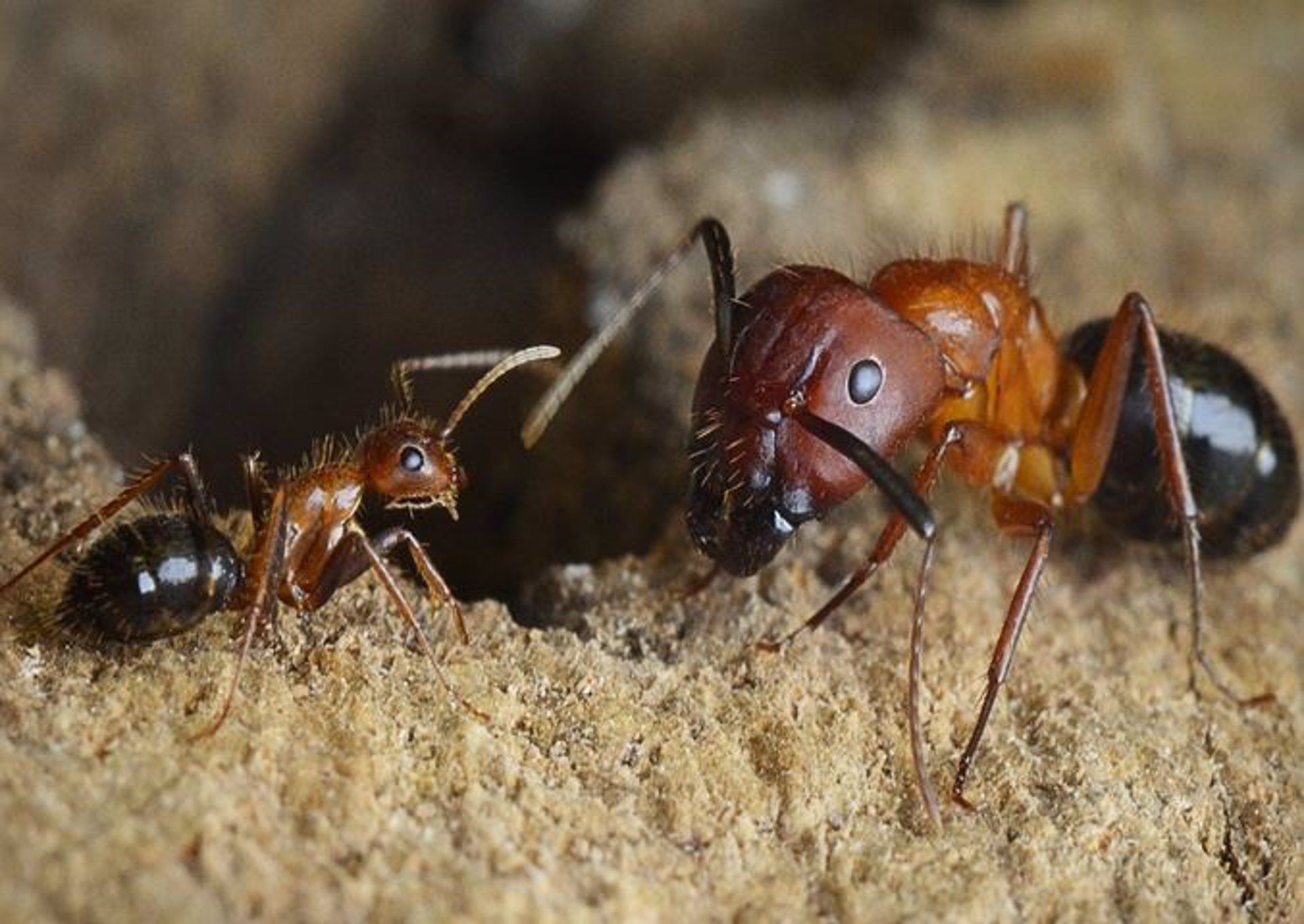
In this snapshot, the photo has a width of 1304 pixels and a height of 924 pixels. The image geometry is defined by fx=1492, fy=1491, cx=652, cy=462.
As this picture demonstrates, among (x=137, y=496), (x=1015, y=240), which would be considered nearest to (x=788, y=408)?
(x=1015, y=240)

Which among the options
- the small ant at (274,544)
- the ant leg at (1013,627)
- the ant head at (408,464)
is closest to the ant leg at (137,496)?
the small ant at (274,544)

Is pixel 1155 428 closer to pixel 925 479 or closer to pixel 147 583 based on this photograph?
pixel 925 479

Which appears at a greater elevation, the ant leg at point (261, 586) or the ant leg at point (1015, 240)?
the ant leg at point (1015, 240)

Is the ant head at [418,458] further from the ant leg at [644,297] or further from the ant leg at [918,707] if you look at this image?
the ant leg at [918,707]

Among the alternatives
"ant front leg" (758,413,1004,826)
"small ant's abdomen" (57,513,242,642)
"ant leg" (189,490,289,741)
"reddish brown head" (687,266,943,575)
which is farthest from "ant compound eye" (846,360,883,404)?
"small ant's abdomen" (57,513,242,642)

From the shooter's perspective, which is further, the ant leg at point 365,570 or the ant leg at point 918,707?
the ant leg at point 365,570

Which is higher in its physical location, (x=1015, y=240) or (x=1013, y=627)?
(x=1015, y=240)

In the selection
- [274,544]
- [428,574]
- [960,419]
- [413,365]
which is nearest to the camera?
[274,544]
